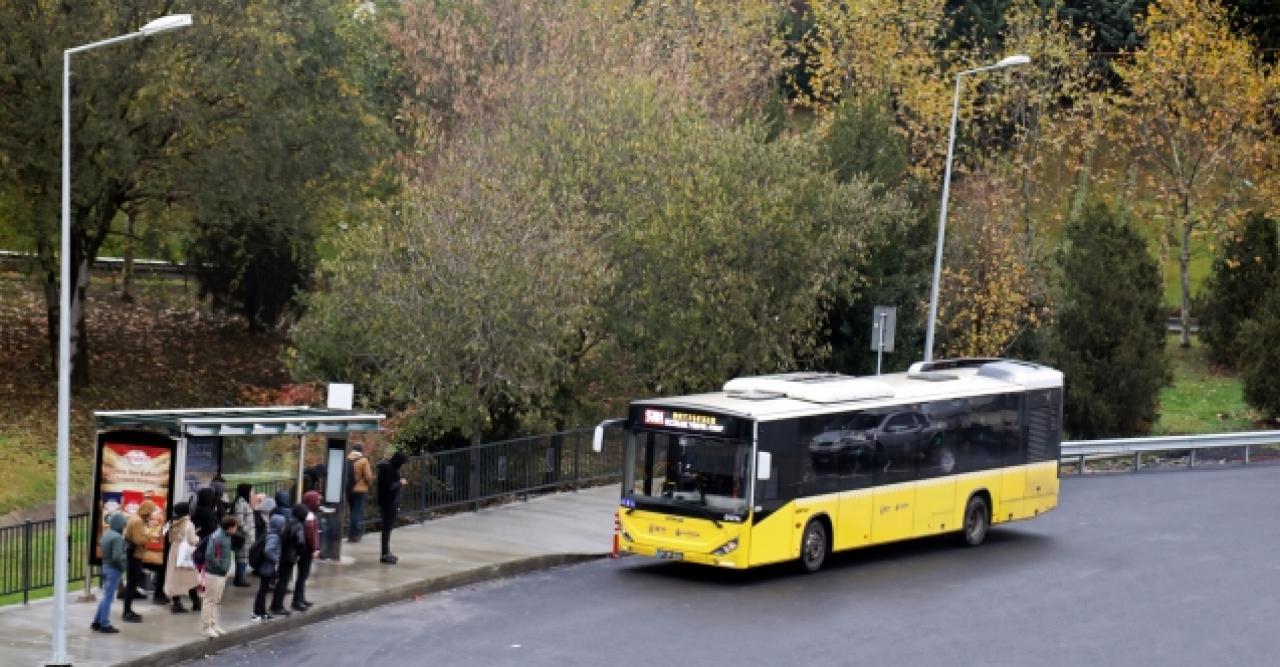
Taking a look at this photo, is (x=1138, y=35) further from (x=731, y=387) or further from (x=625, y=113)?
(x=731, y=387)

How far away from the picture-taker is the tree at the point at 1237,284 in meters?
52.2

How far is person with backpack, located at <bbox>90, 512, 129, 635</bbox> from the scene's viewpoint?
1969 cm

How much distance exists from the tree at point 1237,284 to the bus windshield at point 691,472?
3111 cm

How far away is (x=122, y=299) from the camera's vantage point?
55.5m

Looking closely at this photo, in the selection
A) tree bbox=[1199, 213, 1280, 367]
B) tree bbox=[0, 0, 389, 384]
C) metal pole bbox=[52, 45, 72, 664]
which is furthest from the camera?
tree bbox=[1199, 213, 1280, 367]

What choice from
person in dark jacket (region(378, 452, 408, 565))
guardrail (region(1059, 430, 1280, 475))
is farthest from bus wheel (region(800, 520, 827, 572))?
guardrail (region(1059, 430, 1280, 475))

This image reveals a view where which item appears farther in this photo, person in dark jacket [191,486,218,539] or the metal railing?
the metal railing

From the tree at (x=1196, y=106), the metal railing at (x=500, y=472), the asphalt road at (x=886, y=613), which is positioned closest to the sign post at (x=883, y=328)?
the metal railing at (x=500, y=472)

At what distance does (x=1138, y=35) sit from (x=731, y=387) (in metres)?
46.7

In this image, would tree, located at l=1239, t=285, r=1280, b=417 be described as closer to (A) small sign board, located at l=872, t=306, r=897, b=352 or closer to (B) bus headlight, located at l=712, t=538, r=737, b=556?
(A) small sign board, located at l=872, t=306, r=897, b=352

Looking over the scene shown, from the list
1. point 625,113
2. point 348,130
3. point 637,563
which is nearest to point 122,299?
point 348,130

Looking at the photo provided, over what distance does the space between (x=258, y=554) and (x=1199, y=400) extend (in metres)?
35.9

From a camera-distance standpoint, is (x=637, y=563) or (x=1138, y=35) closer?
(x=637, y=563)

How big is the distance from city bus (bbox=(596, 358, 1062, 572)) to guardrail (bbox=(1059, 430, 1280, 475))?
7.99m
